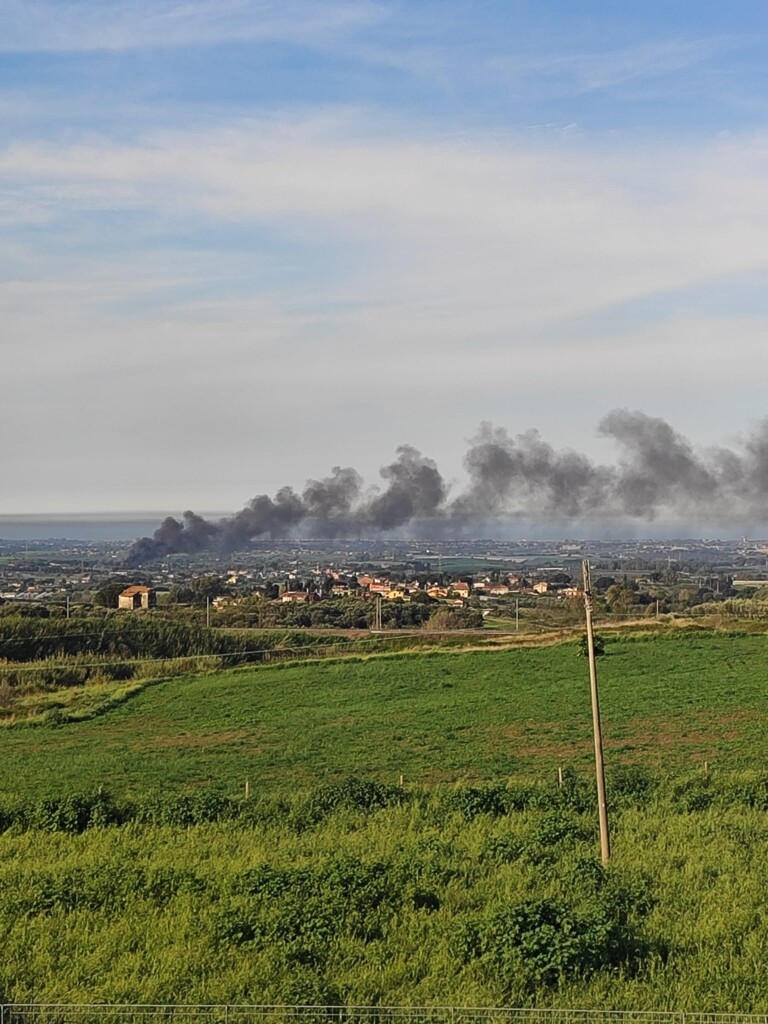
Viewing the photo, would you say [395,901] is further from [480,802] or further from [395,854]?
[480,802]

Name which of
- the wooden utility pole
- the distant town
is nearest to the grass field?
the distant town

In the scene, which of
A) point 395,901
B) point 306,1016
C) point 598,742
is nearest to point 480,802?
point 598,742

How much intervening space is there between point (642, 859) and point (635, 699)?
19492 mm

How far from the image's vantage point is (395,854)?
18.8 m

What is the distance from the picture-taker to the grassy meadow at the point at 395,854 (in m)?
13.4

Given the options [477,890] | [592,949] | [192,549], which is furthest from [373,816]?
[192,549]

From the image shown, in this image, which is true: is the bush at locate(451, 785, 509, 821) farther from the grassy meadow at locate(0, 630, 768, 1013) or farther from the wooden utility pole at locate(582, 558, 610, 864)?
the wooden utility pole at locate(582, 558, 610, 864)

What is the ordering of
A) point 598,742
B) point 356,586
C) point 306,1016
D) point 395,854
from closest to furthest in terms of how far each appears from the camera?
point 306,1016 → point 598,742 → point 395,854 → point 356,586

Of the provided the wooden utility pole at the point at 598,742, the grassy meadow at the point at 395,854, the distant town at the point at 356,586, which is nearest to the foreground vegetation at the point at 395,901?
the grassy meadow at the point at 395,854

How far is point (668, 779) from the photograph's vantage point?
25.1m

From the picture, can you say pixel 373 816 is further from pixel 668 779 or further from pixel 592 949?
pixel 592 949

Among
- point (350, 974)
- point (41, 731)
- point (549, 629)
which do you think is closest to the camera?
point (350, 974)

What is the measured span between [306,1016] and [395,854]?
712cm

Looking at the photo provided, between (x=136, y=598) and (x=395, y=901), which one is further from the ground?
(x=136, y=598)
